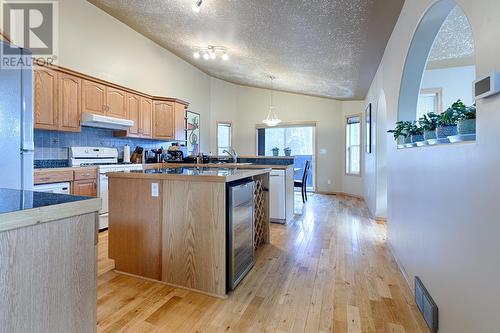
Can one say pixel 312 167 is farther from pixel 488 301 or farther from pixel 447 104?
pixel 488 301

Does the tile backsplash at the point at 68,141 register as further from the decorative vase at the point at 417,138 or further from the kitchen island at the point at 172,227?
the decorative vase at the point at 417,138

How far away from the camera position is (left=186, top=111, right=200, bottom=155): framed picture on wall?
633 cm

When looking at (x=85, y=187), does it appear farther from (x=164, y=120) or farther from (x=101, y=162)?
(x=164, y=120)

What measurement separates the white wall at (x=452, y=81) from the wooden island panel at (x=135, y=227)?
4943 millimetres

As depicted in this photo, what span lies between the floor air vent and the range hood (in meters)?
4.08

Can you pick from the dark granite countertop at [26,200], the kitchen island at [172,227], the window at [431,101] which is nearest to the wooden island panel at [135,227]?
the kitchen island at [172,227]

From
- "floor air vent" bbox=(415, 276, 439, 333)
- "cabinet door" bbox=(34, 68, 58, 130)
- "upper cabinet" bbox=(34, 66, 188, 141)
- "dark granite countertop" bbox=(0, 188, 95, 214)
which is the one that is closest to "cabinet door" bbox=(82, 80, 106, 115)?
"upper cabinet" bbox=(34, 66, 188, 141)

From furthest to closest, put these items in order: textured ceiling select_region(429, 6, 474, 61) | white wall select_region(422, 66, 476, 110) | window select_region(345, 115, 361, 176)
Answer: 1. window select_region(345, 115, 361, 176)
2. white wall select_region(422, 66, 476, 110)
3. textured ceiling select_region(429, 6, 474, 61)

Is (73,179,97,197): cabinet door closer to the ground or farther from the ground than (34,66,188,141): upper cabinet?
closer to the ground

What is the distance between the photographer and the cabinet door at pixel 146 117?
15.6 ft

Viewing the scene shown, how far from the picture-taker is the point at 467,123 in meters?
1.25

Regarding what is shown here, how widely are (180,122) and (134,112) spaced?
115cm

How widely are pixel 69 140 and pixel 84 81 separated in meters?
0.88

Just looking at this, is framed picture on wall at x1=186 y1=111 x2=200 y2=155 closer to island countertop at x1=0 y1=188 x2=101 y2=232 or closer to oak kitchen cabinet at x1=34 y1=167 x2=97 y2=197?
oak kitchen cabinet at x1=34 y1=167 x2=97 y2=197
